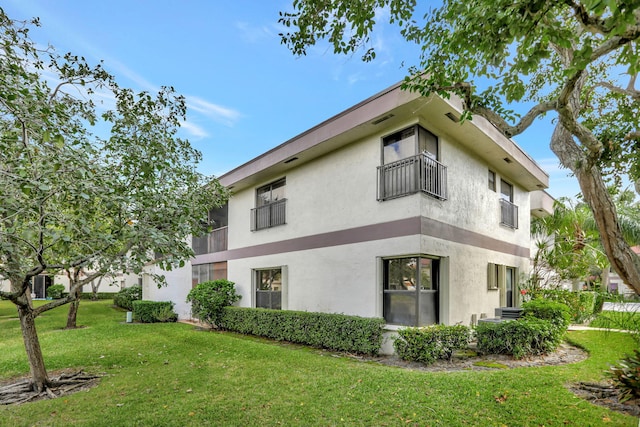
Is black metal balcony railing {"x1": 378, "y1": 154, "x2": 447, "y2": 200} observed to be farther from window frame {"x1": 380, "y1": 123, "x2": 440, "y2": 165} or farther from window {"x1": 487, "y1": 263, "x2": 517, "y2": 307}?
window {"x1": 487, "y1": 263, "x2": 517, "y2": 307}

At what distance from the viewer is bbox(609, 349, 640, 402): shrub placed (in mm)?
5477

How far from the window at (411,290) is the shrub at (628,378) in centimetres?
383

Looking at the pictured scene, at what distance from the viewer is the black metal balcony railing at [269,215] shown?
1350cm

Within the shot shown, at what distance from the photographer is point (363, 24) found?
6488 millimetres

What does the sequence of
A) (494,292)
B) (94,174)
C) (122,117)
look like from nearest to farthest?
1. (94,174)
2. (122,117)
3. (494,292)

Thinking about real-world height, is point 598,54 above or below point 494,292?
above

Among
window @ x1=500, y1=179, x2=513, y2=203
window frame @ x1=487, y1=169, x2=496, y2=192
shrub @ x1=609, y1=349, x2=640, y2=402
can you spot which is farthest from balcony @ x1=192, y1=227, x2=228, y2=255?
shrub @ x1=609, y1=349, x2=640, y2=402

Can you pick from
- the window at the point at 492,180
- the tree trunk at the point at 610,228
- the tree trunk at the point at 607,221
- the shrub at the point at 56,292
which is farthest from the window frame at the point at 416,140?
the shrub at the point at 56,292

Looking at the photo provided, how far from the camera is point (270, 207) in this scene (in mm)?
14156

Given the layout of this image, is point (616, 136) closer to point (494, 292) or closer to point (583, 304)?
point (494, 292)

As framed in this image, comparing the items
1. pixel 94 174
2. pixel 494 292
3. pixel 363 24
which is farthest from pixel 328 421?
pixel 494 292

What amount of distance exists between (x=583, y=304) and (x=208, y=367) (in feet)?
46.8

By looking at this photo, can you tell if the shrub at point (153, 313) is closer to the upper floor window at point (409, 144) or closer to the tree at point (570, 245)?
the upper floor window at point (409, 144)

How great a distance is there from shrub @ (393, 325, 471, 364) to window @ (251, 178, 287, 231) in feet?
21.1
